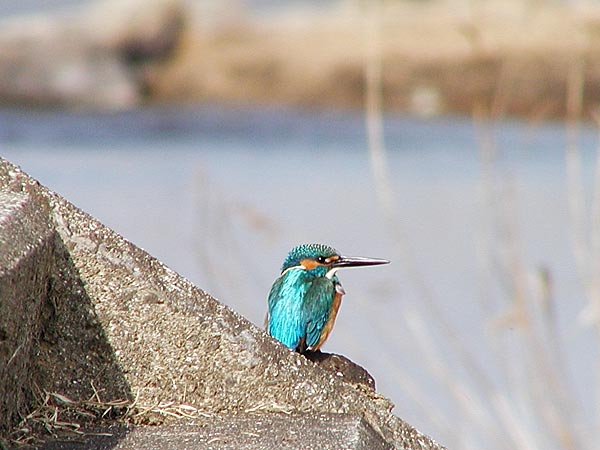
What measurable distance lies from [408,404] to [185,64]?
1846 centimetres

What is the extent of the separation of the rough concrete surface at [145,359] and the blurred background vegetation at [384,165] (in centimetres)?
190

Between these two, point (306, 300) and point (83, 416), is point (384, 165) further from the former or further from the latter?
point (83, 416)

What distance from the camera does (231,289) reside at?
4.77 metres

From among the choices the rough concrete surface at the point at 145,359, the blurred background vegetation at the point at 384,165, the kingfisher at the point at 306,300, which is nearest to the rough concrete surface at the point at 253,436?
the rough concrete surface at the point at 145,359

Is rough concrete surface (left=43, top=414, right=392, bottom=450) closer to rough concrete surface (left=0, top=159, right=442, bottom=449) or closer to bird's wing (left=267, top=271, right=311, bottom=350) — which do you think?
rough concrete surface (left=0, top=159, right=442, bottom=449)

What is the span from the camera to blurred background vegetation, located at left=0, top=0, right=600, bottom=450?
430 centimetres

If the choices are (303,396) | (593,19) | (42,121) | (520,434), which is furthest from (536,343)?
(42,121)

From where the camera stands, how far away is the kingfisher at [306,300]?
2535 millimetres

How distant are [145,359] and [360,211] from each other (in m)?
8.16

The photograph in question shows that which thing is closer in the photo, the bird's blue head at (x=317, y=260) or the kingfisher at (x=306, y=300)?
the kingfisher at (x=306, y=300)

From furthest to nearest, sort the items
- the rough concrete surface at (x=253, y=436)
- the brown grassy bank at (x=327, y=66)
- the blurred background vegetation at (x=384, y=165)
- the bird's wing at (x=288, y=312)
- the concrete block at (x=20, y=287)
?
the brown grassy bank at (x=327, y=66), the blurred background vegetation at (x=384, y=165), the bird's wing at (x=288, y=312), the rough concrete surface at (x=253, y=436), the concrete block at (x=20, y=287)

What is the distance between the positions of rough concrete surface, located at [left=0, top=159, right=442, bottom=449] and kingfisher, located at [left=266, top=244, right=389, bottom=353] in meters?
0.54

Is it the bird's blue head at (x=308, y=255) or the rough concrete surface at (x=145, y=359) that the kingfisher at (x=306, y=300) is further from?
the rough concrete surface at (x=145, y=359)

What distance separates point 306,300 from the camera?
257cm
